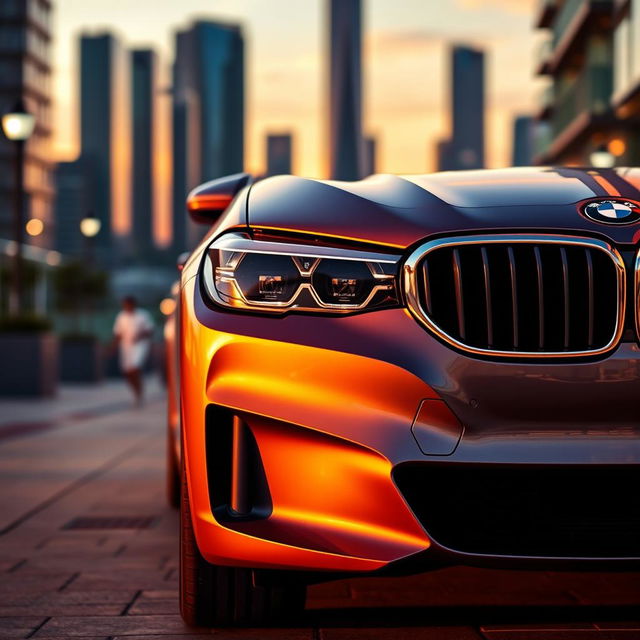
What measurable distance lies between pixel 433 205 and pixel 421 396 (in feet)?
1.89

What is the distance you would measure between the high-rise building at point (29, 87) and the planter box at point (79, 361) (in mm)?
79156

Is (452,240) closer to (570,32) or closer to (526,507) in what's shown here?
(526,507)

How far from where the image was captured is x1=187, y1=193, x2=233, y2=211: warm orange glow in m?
4.04

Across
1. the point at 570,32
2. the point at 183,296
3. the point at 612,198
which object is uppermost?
the point at 570,32

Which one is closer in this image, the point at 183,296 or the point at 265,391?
the point at 265,391

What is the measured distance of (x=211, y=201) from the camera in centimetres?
405

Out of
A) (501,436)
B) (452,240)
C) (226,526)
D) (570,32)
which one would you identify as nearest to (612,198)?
(452,240)

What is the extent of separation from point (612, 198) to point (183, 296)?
1.17 metres

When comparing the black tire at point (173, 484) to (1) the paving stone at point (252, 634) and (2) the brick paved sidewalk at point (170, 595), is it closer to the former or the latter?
(2) the brick paved sidewalk at point (170, 595)

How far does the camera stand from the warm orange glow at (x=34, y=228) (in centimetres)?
9725

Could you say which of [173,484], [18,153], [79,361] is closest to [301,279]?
[173,484]

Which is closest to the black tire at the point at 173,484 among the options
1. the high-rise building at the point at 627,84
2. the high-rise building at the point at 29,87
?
the high-rise building at the point at 627,84

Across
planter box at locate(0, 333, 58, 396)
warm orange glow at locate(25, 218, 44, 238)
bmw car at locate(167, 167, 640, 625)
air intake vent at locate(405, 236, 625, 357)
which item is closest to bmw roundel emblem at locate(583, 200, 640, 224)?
bmw car at locate(167, 167, 640, 625)

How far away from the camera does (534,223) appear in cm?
308
